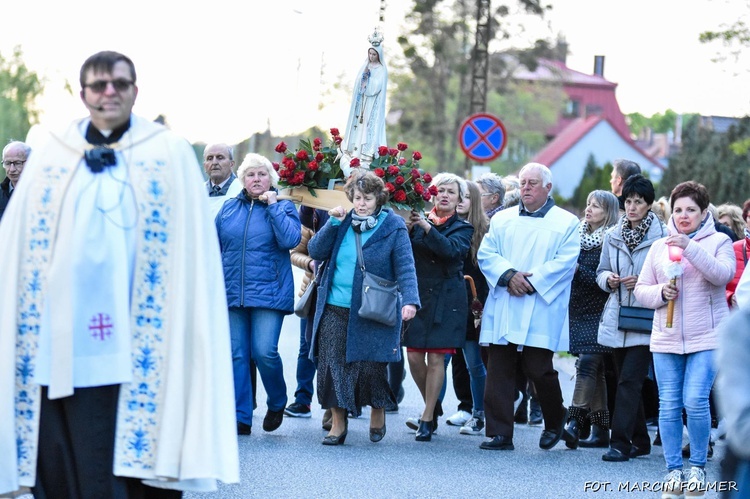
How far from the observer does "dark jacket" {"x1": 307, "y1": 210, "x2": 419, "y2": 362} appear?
10461 mm

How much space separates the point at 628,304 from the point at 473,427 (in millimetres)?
2089

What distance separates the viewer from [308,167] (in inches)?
446

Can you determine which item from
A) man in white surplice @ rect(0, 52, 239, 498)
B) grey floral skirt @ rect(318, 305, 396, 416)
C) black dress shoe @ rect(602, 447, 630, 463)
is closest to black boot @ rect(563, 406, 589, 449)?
black dress shoe @ rect(602, 447, 630, 463)

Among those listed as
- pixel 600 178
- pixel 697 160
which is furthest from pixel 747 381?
pixel 600 178

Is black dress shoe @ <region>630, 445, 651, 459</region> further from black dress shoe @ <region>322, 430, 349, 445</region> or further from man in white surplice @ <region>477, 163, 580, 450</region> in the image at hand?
Answer: black dress shoe @ <region>322, 430, 349, 445</region>

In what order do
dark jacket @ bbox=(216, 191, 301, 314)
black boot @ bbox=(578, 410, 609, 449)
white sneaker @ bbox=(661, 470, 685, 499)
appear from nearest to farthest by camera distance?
white sneaker @ bbox=(661, 470, 685, 499) → dark jacket @ bbox=(216, 191, 301, 314) → black boot @ bbox=(578, 410, 609, 449)

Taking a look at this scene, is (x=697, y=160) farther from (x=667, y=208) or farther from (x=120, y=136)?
(x=120, y=136)

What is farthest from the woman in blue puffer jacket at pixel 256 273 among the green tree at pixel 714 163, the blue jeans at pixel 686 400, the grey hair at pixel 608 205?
the green tree at pixel 714 163

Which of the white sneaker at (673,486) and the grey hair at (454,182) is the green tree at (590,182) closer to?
the grey hair at (454,182)

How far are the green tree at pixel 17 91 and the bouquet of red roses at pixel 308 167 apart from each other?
5376 cm

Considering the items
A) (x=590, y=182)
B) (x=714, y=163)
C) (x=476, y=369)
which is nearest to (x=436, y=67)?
(x=714, y=163)

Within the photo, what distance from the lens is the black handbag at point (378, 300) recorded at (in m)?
10.3

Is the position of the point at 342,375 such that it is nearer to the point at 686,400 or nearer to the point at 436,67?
the point at 686,400

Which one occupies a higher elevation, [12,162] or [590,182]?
[590,182]
